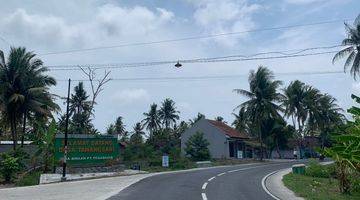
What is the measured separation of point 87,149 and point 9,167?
7922 mm

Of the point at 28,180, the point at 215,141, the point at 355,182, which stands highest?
the point at 215,141

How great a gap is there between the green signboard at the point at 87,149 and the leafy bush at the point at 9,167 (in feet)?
16.2

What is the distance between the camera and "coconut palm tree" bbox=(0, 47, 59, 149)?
38.9 m

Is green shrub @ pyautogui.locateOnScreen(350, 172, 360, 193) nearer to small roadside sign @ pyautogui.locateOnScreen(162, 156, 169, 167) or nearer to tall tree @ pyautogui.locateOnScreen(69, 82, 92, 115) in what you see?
small roadside sign @ pyautogui.locateOnScreen(162, 156, 169, 167)

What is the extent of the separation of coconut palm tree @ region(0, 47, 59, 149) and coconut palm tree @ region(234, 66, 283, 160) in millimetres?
29724

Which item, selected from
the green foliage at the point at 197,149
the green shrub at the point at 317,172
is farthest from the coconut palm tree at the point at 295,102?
the green shrub at the point at 317,172

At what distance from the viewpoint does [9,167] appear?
88.3ft

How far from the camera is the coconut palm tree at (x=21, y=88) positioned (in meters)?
38.9

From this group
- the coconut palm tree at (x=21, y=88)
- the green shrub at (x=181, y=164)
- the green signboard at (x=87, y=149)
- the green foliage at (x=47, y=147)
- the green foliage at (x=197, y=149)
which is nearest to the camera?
the green foliage at (x=47, y=147)

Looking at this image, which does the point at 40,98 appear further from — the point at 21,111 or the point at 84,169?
the point at 84,169

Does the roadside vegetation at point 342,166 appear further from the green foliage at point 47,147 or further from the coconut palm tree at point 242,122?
the coconut palm tree at point 242,122

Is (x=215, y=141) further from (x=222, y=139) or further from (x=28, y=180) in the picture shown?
(x=28, y=180)

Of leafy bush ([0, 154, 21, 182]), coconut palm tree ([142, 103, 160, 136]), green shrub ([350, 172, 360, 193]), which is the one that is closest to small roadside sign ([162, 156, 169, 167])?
leafy bush ([0, 154, 21, 182])

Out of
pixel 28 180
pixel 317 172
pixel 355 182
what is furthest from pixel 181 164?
pixel 355 182
